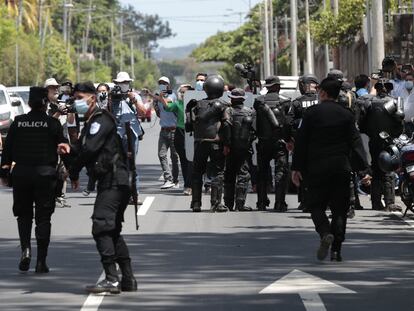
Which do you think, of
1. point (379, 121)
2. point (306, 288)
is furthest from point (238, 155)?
point (306, 288)

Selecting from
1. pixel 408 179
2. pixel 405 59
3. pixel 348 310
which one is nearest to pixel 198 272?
pixel 348 310

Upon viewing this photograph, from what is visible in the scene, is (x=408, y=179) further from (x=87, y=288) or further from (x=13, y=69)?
(x=13, y=69)

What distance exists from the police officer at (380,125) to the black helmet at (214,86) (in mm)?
1925

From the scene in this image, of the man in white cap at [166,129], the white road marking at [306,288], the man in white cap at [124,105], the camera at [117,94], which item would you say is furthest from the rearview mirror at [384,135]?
the white road marking at [306,288]

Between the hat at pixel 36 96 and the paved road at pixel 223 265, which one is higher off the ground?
the hat at pixel 36 96

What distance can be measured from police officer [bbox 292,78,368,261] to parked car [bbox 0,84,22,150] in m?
27.1

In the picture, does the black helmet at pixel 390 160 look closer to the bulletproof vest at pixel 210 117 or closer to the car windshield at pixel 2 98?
the bulletproof vest at pixel 210 117

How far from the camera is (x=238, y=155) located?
21.7m

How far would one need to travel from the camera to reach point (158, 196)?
2478 cm

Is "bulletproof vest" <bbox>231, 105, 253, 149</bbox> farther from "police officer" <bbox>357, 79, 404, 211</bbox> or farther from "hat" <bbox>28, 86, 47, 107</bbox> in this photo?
"hat" <bbox>28, 86, 47, 107</bbox>

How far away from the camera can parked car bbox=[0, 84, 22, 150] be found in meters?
42.2

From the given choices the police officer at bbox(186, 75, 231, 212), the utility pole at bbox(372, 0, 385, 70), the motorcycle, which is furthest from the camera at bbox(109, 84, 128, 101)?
the utility pole at bbox(372, 0, 385, 70)

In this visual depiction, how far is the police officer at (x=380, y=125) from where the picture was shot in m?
21.0

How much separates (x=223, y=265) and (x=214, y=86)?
21.4 ft
